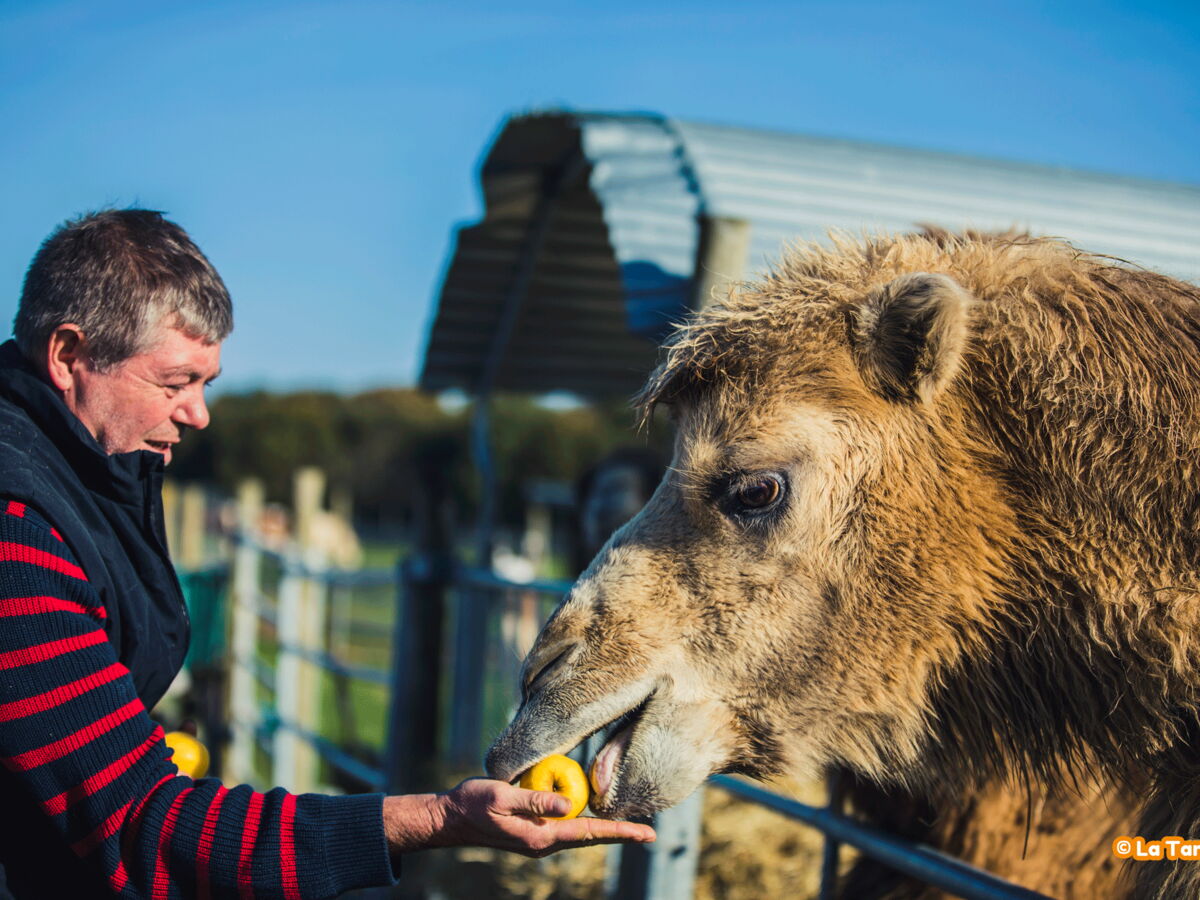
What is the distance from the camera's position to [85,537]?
190 cm

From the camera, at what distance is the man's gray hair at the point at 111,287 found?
2023mm

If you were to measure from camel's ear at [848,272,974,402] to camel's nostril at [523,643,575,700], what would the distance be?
84cm

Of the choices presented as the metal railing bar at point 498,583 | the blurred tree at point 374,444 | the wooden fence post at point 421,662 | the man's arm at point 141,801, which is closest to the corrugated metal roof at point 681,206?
the metal railing bar at point 498,583

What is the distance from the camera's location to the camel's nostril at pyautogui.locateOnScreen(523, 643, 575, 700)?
2.12m

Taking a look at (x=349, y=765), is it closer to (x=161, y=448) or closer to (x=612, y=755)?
(x=161, y=448)

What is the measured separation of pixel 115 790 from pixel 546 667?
819mm

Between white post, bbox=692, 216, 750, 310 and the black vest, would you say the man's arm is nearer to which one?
the black vest

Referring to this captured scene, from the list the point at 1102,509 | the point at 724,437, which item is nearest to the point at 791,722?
the point at 724,437

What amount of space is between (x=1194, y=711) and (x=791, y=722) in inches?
29.2

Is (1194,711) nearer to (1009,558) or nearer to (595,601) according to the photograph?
(1009,558)

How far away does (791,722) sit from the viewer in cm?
212

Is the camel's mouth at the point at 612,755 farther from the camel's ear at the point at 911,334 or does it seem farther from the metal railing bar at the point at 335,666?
the metal railing bar at the point at 335,666

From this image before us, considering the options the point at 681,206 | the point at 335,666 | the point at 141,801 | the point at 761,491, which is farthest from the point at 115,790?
the point at 335,666

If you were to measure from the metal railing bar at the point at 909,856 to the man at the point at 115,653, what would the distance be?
791 mm
